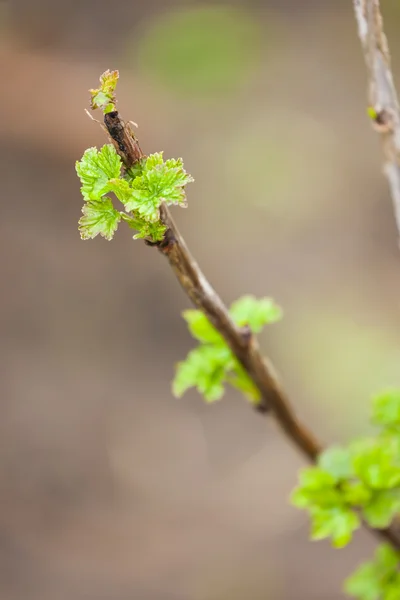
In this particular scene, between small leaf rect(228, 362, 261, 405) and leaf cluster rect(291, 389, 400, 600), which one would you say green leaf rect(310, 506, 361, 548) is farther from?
small leaf rect(228, 362, 261, 405)

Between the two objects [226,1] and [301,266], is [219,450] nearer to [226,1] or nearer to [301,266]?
[301,266]

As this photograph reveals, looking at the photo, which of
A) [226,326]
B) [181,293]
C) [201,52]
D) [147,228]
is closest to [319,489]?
[226,326]

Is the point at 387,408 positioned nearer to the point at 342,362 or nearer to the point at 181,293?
the point at 342,362

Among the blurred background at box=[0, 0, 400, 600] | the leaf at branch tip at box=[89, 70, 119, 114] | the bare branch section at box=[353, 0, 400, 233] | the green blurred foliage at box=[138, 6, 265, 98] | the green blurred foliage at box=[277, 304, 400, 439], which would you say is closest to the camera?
the leaf at branch tip at box=[89, 70, 119, 114]

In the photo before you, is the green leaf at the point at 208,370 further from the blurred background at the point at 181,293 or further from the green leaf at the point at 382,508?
the blurred background at the point at 181,293

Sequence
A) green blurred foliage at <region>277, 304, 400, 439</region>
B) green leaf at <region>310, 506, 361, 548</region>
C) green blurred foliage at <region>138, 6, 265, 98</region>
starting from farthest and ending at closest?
1. green blurred foliage at <region>138, 6, 265, 98</region>
2. green blurred foliage at <region>277, 304, 400, 439</region>
3. green leaf at <region>310, 506, 361, 548</region>

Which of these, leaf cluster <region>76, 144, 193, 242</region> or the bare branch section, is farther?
the bare branch section

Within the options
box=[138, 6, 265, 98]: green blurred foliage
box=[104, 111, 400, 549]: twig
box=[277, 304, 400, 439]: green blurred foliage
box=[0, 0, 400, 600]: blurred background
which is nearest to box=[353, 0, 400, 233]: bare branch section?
box=[104, 111, 400, 549]: twig
